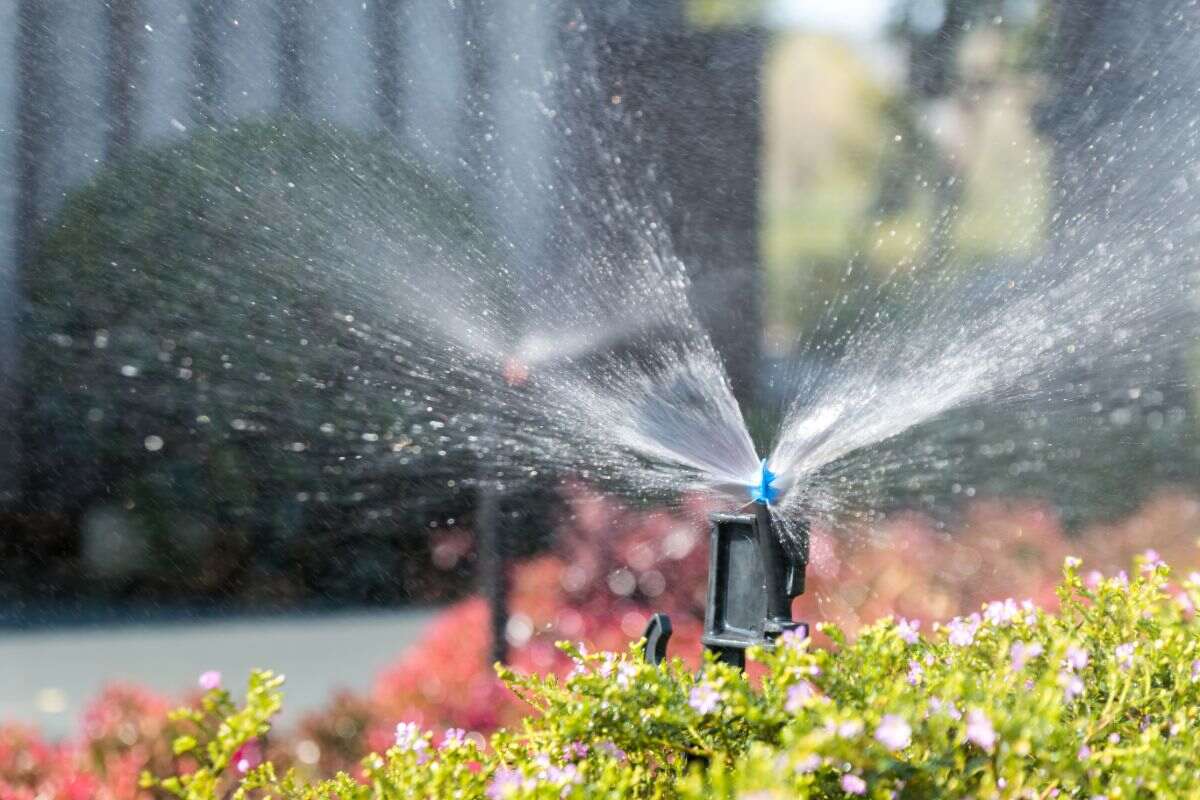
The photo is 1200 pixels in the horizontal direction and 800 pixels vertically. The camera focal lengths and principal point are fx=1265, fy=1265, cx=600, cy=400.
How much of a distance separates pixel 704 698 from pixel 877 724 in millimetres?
182

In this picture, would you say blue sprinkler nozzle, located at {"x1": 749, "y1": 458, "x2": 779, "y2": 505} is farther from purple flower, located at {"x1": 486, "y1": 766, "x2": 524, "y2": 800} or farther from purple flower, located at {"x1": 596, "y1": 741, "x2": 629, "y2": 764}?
purple flower, located at {"x1": 486, "y1": 766, "x2": 524, "y2": 800}

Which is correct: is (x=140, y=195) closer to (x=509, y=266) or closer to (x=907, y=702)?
(x=509, y=266)

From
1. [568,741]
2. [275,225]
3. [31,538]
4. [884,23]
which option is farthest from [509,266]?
[568,741]

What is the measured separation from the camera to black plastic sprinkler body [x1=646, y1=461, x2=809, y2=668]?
1.58m

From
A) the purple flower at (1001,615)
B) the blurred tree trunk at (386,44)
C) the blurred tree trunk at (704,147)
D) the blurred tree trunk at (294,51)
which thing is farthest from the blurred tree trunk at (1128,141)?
the purple flower at (1001,615)

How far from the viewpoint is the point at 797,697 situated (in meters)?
1.16

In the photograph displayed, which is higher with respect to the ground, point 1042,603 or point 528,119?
point 528,119

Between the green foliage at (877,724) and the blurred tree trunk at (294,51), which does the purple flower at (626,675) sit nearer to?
the green foliage at (877,724)

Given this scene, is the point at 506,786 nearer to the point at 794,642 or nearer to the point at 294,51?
the point at 794,642

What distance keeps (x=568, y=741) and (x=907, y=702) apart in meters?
0.38

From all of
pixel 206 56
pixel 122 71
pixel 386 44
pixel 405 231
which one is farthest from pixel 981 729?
pixel 122 71

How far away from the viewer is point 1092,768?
1217 millimetres

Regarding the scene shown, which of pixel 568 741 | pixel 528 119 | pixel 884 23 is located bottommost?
pixel 568 741

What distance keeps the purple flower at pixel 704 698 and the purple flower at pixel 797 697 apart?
0.08 metres
